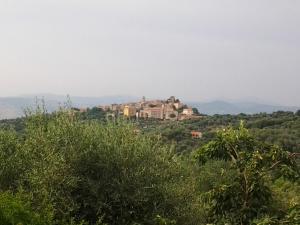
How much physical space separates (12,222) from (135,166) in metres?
6.15

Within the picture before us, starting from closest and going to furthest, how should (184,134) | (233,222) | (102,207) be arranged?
(233,222)
(102,207)
(184,134)

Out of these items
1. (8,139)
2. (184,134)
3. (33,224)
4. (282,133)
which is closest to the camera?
(33,224)

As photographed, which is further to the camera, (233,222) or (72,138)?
(72,138)

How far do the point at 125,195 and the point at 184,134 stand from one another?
1807 inches

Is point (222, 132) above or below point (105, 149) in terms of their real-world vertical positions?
above

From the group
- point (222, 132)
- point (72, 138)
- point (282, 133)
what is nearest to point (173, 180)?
point (72, 138)

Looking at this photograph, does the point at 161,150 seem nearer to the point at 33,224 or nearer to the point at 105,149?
the point at 105,149

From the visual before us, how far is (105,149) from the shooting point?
51.5ft

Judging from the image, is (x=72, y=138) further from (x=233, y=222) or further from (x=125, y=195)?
(x=233, y=222)

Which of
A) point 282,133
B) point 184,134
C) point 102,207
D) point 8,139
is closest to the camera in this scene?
point 102,207

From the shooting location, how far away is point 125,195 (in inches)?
598

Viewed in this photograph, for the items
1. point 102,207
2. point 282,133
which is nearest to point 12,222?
point 102,207

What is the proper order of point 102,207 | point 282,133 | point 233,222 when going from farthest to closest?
1. point 282,133
2. point 102,207
3. point 233,222

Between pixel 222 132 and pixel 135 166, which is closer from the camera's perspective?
pixel 222 132
